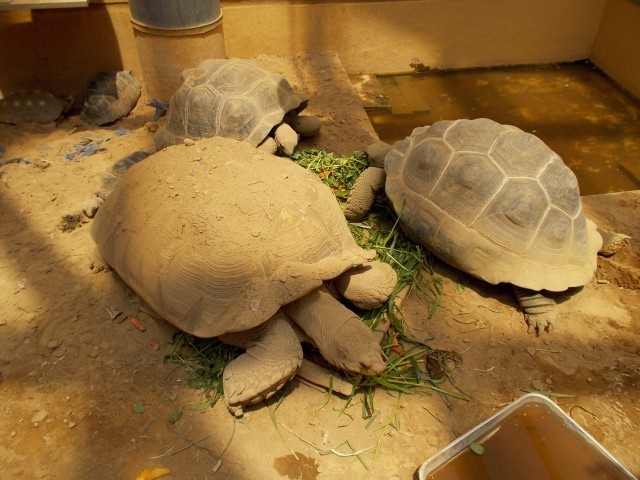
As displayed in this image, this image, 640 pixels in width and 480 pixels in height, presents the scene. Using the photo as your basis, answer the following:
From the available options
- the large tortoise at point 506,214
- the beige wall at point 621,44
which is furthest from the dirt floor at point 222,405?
the beige wall at point 621,44

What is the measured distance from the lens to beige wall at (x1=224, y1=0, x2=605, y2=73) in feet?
19.7

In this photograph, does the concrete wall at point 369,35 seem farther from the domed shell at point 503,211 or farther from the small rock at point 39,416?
the small rock at point 39,416

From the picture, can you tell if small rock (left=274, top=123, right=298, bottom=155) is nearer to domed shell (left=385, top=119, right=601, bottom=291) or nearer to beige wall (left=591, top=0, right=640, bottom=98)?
domed shell (left=385, top=119, right=601, bottom=291)

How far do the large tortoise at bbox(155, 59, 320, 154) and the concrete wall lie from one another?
1.79 metres

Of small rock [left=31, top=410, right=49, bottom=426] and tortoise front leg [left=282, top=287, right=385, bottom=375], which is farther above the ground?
tortoise front leg [left=282, top=287, right=385, bottom=375]

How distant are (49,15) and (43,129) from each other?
1.37m

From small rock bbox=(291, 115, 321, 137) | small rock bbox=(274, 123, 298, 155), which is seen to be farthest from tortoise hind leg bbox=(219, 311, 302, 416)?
small rock bbox=(291, 115, 321, 137)

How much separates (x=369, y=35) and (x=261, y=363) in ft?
17.1

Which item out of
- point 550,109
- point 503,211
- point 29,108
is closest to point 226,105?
point 29,108

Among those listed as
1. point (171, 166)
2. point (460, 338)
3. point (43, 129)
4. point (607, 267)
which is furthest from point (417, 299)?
point (43, 129)

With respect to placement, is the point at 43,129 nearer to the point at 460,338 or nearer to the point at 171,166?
the point at 171,166

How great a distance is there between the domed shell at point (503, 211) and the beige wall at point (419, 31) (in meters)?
3.50

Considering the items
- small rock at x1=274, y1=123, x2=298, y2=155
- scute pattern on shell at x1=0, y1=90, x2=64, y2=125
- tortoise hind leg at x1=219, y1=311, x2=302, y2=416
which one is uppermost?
small rock at x1=274, y1=123, x2=298, y2=155

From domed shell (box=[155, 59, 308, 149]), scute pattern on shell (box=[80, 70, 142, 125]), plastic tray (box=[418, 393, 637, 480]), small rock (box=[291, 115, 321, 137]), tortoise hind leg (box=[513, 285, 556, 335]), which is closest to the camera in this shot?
plastic tray (box=[418, 393, 637, 480])
